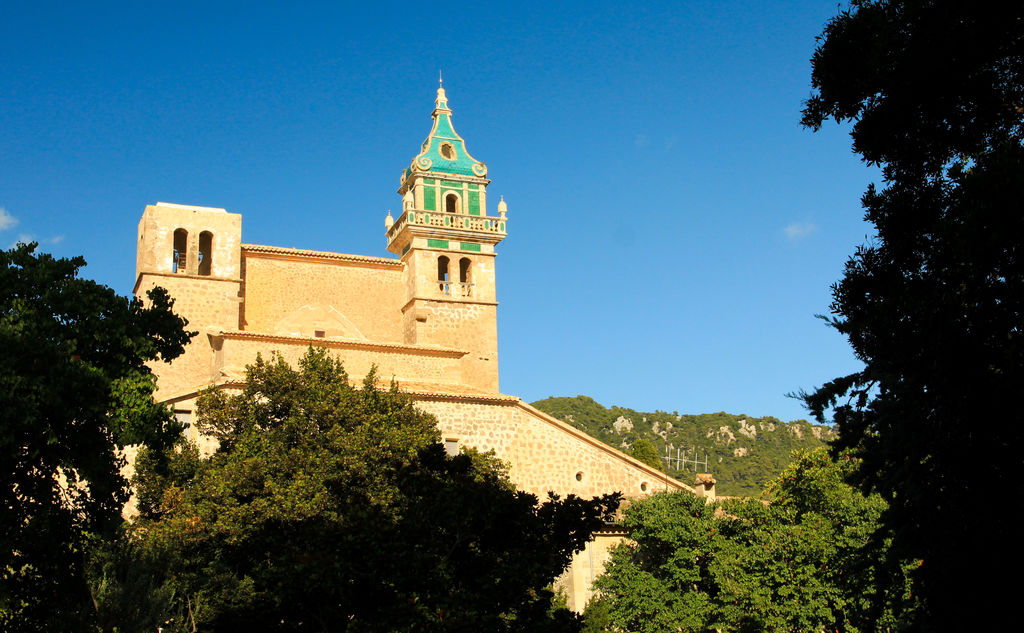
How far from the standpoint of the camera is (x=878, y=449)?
1065 cm

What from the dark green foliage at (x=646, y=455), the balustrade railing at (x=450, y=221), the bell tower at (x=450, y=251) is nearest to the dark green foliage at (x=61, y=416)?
the bell tower at (x=450, y=251)

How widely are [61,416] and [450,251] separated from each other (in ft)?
83.4

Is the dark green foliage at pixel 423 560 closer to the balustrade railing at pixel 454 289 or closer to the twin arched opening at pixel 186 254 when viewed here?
the twin arched opening at pixel 186 254

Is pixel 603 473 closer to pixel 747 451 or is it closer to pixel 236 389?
pixel 236 389

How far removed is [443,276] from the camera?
40.1 meters

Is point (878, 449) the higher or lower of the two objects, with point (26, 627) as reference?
higher

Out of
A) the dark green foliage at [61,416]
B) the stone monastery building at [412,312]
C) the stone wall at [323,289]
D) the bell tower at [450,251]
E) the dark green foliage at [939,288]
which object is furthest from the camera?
the bell tower at [450,251]

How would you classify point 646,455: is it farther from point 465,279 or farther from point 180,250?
point 180,250

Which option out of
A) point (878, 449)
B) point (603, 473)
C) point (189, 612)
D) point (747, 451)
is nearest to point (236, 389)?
point (189, 612)

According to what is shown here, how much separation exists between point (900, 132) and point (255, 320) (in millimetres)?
28746

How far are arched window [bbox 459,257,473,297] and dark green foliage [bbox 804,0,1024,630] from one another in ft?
92.3

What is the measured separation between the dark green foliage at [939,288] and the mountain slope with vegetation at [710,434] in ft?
200

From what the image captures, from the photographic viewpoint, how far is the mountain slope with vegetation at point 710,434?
249ft

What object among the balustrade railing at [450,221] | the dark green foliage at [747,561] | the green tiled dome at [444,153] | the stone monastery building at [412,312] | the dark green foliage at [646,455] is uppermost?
the green tiled dome at [444,153]
